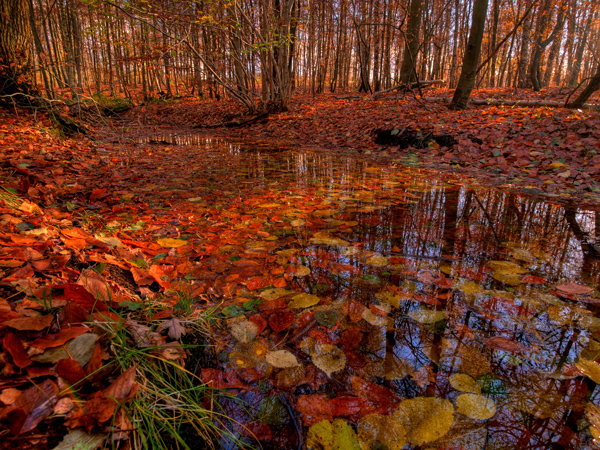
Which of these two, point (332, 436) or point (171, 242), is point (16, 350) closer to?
point (332, 436)

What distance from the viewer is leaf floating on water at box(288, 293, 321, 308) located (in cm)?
139

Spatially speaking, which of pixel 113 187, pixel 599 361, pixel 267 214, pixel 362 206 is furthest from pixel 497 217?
pixel 113 187

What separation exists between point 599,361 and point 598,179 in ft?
12.1

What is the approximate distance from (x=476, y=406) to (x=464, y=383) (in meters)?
0.09

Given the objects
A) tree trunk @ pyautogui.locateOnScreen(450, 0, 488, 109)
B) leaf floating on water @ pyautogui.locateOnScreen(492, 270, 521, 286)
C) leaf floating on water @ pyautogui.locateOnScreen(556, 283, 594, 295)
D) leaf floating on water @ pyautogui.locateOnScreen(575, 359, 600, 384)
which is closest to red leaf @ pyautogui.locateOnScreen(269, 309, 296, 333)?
leaf floating on water @ pyautogui.locateOnScreen(575, 359, 600, 384)

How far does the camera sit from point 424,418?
883 mm

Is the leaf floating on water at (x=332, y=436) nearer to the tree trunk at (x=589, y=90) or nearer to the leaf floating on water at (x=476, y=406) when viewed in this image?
the leaf floating on water at (x=476, y=406)

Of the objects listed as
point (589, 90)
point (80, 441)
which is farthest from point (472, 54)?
point (80, 441)

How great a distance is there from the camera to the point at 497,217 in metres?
2.62

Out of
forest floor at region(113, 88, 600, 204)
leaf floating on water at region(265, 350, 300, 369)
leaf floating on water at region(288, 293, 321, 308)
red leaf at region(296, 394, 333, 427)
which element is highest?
forest floor at region(113, 88, 600, 204)

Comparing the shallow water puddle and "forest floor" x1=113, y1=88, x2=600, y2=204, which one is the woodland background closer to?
"forest floor" x1=113, y1=88, x2=600, y2=204

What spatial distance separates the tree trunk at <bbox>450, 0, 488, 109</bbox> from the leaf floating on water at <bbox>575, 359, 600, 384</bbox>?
7.41 meters

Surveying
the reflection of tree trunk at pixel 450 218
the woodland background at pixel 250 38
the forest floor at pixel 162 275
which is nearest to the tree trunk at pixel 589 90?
the woodland background at pixel 250 38

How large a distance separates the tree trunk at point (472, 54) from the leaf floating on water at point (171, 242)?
7412 millimetres
